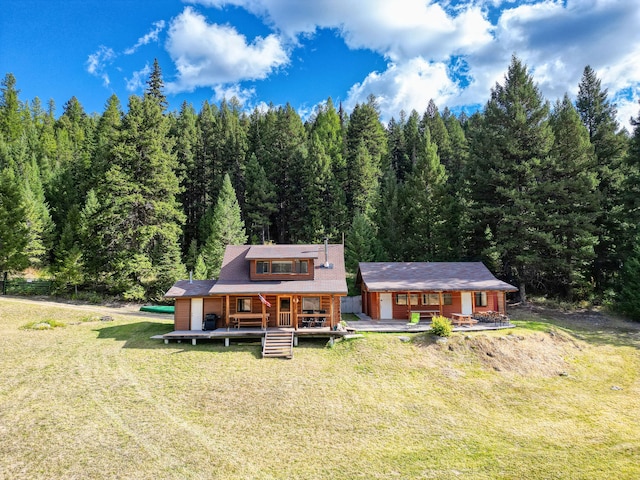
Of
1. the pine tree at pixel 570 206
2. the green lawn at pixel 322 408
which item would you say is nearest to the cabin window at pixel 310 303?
the green lawn at pixel 322 408

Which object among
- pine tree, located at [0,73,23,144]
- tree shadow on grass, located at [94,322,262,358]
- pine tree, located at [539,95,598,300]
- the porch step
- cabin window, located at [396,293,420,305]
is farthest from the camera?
pine tree, located at [0,73,23,144]

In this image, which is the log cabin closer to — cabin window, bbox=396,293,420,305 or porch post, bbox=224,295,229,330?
porch post, bbox=224,295,229,330

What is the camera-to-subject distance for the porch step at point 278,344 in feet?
61.9

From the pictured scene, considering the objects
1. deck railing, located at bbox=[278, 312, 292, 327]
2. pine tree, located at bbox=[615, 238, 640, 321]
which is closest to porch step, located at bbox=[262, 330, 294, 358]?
deck railing, located at bbox=[278, 312, 292, 327]

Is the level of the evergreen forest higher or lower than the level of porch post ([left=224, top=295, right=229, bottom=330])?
higher

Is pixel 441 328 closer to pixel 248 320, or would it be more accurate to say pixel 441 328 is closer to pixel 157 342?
pixel 248 320

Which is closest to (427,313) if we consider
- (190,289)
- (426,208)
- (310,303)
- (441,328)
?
(441,328)

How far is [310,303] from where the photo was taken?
2294 cm

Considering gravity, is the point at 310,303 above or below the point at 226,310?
above

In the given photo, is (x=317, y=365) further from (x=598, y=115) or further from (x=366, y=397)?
(x=598, y=115)

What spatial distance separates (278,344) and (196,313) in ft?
19.1

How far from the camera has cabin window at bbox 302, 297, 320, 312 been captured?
22.8 metres

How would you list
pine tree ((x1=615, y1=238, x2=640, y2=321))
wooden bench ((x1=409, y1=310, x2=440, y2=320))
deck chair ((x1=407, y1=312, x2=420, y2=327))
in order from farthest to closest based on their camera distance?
1. pine tree ((x1=615, y1=238, x2=640, y2=321))
2. wooden bench ((x1=409, y1=310, x2=440, y2=320))
3. deck chair ((x1=407, y1=312, x2=420, y2=327))

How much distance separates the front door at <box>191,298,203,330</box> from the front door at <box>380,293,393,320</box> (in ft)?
39.7
